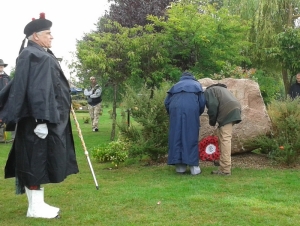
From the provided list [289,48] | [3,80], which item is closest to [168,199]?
[3,80]

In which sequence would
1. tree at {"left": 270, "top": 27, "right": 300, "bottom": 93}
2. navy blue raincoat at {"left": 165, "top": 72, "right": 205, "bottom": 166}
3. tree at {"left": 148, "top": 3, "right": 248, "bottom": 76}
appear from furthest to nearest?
tree at {"left": 270, "top": 27, "right": 300, "bottom": 93}
tree at {"left": 148, "top": 3, "right": 248, "bottom": 76}
navy blue raincoat at {"left": 165, "top": 72, "right": 205, "bottom": 166}

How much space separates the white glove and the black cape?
71 millimetres

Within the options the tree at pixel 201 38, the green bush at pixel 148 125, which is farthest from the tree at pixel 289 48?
the green bush at pixel 148 125

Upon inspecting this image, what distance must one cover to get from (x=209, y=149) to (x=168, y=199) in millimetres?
3003

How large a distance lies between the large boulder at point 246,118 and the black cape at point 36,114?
15.7ft

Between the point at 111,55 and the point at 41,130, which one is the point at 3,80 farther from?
the point at 41,130

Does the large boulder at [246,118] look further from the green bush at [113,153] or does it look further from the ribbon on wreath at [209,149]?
the green bush at [113,153]

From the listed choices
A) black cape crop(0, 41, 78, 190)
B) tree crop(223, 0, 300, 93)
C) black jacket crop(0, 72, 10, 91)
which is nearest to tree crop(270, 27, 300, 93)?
tree crop(223, 0, 300, 93)

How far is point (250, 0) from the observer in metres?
19.4

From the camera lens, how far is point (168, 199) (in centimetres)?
664

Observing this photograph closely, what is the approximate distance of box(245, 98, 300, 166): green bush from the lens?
9266mm

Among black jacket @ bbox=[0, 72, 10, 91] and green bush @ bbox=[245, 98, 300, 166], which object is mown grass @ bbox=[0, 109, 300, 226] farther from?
black jacket @ bbox=[0, 72, 10, 91]

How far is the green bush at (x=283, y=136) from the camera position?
9266 mm

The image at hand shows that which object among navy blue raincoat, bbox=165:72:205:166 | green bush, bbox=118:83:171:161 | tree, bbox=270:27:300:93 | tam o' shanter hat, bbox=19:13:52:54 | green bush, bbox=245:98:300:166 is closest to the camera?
tam o' shanter hat, bbox=19:13:52:54
